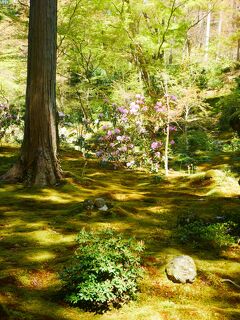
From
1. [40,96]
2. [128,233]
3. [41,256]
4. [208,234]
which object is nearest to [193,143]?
[40,96]

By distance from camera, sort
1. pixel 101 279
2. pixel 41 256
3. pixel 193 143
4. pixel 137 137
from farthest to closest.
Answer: pixel 193 143
pixel 137 137
pixel 41 256
pixel 101 279

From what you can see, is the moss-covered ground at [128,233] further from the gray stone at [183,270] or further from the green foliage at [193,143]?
the green foliage at [193,143]

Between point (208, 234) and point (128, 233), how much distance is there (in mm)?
1044

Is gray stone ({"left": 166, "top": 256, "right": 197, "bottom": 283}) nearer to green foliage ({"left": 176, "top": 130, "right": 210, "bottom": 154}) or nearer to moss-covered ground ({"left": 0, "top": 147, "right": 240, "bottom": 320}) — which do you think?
moss-covered ground ({"left": 0, "top": 147, "right": 240, "bottom": 320})

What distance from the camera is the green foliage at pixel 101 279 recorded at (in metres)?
3.14

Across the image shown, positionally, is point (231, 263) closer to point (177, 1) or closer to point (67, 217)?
point (67, 217)

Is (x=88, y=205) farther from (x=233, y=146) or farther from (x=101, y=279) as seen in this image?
(x=233, y=146)

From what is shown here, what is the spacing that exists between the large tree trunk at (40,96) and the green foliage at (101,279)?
14.3 feet

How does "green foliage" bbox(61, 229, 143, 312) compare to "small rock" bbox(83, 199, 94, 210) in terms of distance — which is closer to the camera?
"green foliage" bbox(61, 229, 143, 312)

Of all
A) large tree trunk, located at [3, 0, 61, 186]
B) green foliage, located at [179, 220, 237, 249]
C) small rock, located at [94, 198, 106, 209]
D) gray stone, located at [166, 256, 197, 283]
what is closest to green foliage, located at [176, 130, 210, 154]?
large tree trunk, located at [3, 0, 61, 186]

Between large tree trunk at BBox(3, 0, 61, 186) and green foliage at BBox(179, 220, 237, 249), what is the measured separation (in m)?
3.37

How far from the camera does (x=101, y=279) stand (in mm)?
3262

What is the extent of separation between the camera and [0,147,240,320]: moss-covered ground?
324 cm

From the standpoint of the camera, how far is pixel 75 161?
11664 mm
